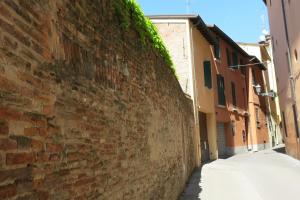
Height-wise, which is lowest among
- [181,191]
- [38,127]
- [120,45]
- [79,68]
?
[181,191]

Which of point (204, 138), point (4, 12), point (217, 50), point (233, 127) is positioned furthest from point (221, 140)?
point (4, 12)

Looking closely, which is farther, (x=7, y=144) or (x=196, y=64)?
(x=196, y=64)

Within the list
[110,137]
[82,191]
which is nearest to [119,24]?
[110,137]

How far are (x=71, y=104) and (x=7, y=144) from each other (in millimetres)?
1124

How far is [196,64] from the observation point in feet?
66.0

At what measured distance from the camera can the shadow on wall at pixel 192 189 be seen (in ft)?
34.6

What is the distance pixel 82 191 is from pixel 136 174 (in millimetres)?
2236

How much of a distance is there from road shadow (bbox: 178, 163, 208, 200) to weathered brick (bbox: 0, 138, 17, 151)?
8222 millimetres

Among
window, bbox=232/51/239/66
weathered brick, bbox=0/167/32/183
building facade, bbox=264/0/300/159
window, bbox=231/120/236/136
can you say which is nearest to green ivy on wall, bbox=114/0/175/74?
weathered brick, bbox=0/167/32/183

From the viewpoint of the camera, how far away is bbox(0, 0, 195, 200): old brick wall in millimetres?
2562

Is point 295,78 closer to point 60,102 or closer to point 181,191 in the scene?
point 181,191

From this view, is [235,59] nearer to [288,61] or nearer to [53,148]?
[288,61]

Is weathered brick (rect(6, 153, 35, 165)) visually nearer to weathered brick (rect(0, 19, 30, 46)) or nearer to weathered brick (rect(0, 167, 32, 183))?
weathered brick (rect(0, 167, 32, 183))

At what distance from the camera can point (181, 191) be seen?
11008mm
